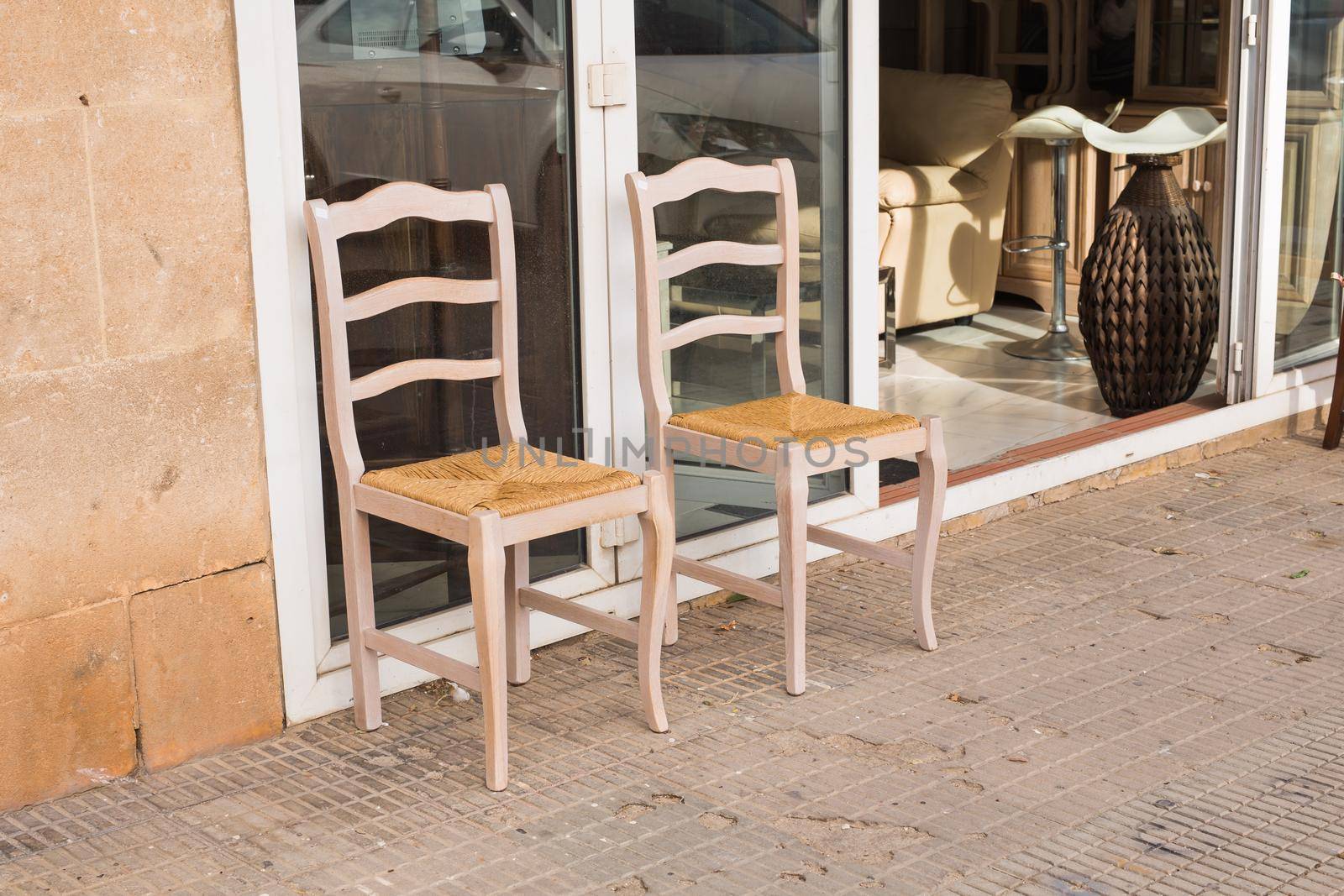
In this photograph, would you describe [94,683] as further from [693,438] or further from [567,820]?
[693,438]

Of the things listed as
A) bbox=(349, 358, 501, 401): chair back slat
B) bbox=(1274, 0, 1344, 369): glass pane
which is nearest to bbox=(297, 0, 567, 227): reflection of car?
bbox=(349, 358, 501, 401): chair back slat

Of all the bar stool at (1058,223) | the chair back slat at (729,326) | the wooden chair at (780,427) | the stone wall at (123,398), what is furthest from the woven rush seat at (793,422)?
the bar stool at (1058,223)

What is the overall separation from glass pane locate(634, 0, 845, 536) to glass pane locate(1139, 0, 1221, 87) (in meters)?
3.37

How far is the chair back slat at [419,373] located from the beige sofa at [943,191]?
11.7 feet

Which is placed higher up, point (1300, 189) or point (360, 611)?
point (1300, 189)

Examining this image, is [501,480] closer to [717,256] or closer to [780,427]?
[780,427]

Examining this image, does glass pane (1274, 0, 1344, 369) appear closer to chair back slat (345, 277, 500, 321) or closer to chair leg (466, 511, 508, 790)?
chair back slat (345, 277, 500, 321)

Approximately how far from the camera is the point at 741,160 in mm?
3854

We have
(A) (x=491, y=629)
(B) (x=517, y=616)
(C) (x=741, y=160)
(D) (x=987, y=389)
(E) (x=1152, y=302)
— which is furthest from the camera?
(D) (x=987, y=389)

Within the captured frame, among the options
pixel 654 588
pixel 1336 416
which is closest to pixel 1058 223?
pixel 1336 416

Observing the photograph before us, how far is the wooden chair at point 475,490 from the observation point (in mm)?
2783

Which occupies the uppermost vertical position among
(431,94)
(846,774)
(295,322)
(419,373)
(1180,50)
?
(1180,50)

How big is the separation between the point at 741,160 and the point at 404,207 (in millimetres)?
1109

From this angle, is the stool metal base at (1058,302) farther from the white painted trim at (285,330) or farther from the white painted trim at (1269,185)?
the white painted trim at (285,330)
